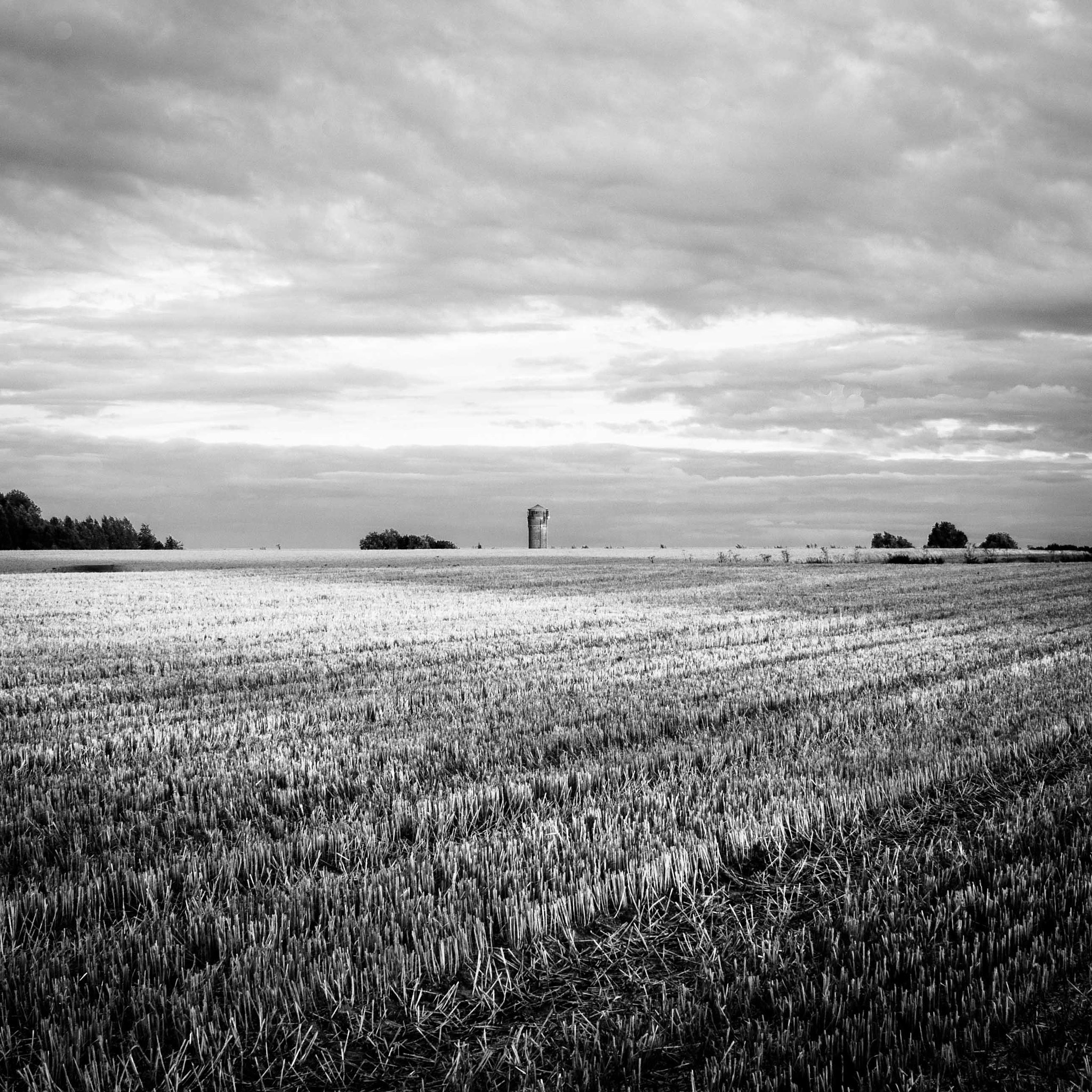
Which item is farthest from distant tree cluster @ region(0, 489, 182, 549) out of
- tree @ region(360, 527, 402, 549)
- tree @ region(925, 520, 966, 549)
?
tree @ region(925, 520, 966, 549)

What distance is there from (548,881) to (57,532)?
13297cm

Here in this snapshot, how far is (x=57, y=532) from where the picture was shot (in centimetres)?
11894

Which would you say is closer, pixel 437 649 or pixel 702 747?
pixel 702 747

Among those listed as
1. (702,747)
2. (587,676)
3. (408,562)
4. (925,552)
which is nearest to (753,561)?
(925,552)

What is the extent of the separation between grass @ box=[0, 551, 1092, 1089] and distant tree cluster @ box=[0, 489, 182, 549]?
390ft

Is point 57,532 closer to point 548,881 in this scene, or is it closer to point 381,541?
point 381,541

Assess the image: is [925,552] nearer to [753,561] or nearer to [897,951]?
[753,561]

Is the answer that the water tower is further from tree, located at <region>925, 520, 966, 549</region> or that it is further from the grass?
the grass

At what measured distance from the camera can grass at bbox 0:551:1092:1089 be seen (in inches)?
141

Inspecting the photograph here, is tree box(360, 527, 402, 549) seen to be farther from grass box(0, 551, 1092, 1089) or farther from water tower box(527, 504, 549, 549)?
grass box(0, 551, 1092, 1089)

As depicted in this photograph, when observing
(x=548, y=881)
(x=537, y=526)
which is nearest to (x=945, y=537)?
(x=537, y=526)

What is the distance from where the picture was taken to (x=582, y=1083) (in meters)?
3.34

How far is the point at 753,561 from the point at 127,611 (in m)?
55.0

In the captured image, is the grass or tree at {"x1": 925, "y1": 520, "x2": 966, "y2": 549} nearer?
the grass
